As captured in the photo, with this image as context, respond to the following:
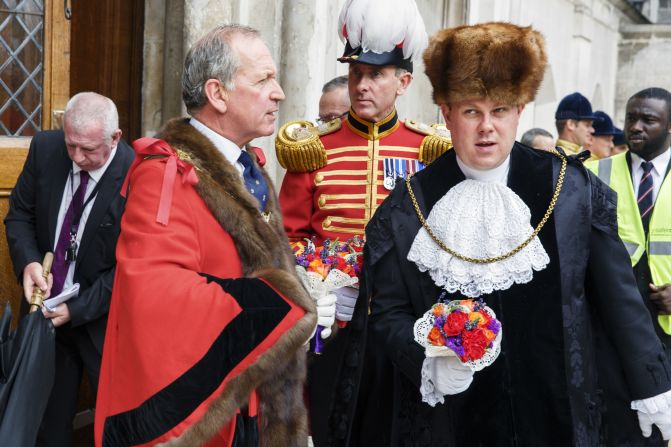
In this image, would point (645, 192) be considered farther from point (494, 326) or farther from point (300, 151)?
point (494, 326)

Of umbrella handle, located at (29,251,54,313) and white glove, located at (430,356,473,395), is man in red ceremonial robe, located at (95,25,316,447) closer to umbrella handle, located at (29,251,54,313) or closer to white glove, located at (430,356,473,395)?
white glove, located at (430,356,473,395)

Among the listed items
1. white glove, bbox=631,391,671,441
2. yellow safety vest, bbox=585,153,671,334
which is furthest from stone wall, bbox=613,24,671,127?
white glove, bbox=631,391,671,441

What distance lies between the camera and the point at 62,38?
15.9 ft

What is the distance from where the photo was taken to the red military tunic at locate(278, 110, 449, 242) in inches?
154

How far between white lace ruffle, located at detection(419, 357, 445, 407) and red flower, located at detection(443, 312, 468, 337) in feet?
0.69

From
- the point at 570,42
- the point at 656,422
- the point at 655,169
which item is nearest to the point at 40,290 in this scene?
the point at 656,422

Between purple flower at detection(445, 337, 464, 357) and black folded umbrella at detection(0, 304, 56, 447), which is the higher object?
purple flower at detection(445, 337, 464, 357)

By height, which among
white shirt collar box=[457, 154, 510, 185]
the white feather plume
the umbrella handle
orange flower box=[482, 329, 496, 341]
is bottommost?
the umbrella handle

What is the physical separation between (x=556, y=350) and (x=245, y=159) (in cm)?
114

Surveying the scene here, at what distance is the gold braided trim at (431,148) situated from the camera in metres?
3.98

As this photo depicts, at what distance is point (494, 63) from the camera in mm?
2947

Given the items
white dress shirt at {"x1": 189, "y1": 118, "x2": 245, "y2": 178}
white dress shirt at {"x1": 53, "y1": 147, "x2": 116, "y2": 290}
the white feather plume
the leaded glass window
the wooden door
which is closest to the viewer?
white dress shirt at {"x1": 189, "y1": 118, "x2": 245, "y2": 178}

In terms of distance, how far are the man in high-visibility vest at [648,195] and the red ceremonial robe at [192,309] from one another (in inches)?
104

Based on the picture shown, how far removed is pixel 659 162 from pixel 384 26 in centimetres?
204
